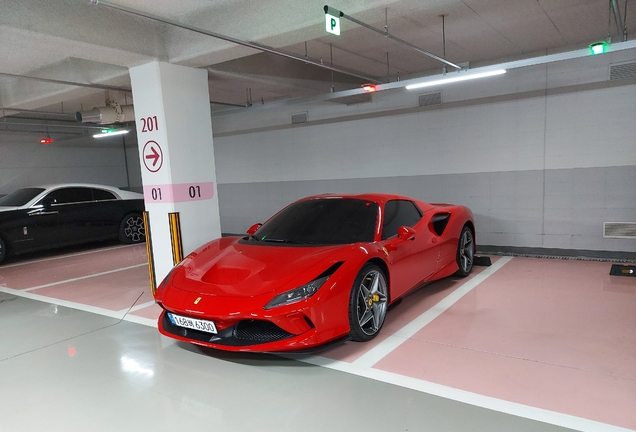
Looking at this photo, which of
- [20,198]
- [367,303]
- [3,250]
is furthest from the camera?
[20,198]

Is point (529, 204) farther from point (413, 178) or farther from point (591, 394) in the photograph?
point (591, 394)

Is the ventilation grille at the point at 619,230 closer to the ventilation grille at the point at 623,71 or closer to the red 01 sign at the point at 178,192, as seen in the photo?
the ventilation grille at the point at 623,71

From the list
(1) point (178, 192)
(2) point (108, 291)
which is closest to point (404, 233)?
(1) point (178, 192)

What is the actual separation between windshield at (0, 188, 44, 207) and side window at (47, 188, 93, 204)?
0.26 m

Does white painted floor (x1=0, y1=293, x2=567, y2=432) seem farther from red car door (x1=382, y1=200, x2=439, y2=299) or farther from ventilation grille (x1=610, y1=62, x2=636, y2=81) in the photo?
ventilation grille (x1=610, y1=62, x2=636, y2=81)

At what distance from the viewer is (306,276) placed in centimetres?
309

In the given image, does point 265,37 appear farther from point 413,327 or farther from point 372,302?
point 413,327

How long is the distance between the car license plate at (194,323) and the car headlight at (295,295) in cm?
46

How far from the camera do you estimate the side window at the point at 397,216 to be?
13.1 ft

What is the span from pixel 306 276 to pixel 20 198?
7644mm

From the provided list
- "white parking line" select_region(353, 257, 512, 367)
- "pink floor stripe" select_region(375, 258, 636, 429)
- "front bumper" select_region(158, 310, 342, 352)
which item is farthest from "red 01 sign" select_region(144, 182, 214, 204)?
"pink floor stripe" select_region(375, 258, 636, 429)

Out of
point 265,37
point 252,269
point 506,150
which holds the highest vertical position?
point 265,37

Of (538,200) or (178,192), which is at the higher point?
(178,192)

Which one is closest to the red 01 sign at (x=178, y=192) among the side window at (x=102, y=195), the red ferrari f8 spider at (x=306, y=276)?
the red ferrari f8 spider at (x=306, y=276)
